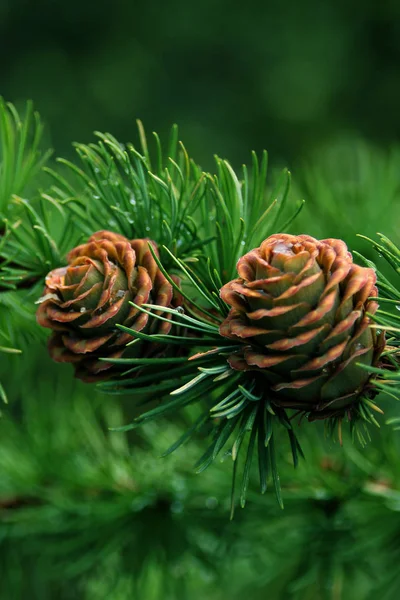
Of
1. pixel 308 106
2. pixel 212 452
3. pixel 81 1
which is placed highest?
pixel 212 452

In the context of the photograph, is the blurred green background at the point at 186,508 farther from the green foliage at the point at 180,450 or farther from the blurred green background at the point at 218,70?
the blurred green background at the point at 218,70

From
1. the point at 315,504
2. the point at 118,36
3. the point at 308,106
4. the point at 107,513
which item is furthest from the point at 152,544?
the point at 118,36

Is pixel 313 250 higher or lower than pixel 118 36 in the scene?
higher

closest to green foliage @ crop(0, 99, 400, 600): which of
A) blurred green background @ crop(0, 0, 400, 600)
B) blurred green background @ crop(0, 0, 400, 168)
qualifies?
blurred green background @ crop(0, 0, 400, 600)

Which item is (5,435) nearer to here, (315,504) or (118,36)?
(315,504)

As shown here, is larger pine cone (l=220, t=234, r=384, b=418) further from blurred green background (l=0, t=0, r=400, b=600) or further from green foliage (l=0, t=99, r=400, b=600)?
blurred green background (l=0, t=0, r=400, b=600)

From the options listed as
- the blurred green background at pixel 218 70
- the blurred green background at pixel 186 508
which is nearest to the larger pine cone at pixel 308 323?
the blurred green background at pixel 186 508

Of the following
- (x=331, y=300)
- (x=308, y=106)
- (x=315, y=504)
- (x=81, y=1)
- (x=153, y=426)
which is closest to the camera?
(x=331, y=300)
